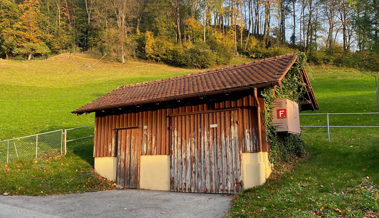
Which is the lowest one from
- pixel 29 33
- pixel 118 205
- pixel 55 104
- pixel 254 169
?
pixel 118 205

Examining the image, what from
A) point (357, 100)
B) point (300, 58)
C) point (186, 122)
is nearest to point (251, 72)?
point (300, 58)

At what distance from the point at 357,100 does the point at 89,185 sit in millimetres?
20697

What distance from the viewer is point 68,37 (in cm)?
5906

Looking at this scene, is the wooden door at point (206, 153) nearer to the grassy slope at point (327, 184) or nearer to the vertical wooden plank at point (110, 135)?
the grassy slope at point (327, 184)

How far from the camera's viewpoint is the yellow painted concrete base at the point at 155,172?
1025cm

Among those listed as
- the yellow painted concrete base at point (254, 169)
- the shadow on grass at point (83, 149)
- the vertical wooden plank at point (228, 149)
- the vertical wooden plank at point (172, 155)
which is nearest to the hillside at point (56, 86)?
the shadow on grass at point (83, 149)

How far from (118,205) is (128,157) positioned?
121 inches

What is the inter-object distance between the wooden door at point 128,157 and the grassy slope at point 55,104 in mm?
710

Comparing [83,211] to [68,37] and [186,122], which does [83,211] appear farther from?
[68,37]

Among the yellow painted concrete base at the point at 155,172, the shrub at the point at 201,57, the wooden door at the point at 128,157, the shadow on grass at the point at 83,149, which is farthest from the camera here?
the shrub at the point at 201,57

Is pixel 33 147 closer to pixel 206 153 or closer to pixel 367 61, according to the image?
pixel 206 153

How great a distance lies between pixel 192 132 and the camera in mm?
9883

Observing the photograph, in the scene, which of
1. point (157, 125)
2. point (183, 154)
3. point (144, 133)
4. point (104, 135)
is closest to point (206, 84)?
point (157, 125)

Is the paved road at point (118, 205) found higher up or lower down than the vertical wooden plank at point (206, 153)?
lower down
